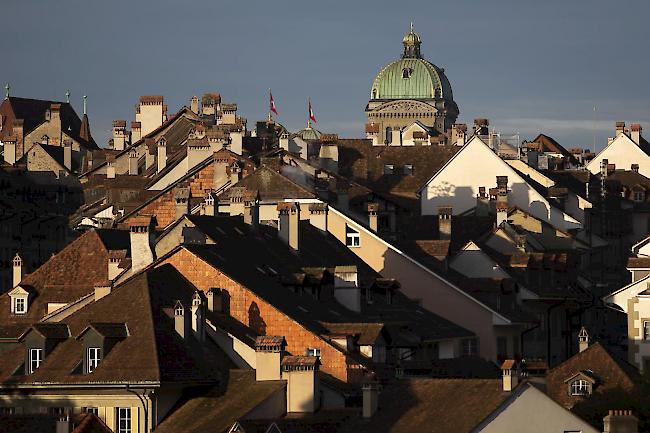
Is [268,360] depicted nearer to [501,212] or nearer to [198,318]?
[198,318]

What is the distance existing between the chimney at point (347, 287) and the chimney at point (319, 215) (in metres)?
12.6

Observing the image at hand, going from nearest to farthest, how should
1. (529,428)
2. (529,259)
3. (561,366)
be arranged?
(529,428)
(561,366)
(529,259)

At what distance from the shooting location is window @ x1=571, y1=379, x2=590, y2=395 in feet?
269

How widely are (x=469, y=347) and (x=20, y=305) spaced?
15657 millimetres

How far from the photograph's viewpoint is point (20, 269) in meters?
107

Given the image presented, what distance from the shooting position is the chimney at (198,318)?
252ft

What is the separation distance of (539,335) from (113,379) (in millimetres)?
38725

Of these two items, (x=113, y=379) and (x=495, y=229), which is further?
(x=495, y=229)

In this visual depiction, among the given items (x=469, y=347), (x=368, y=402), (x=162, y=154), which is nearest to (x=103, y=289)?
(x=368, y=402)

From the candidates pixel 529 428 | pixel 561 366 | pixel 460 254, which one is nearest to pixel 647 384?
pixel 561 366

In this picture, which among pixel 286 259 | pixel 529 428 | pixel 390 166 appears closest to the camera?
pixel 529 428

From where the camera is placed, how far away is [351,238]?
106 metres

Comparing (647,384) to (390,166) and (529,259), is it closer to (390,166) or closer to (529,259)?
(529,259)

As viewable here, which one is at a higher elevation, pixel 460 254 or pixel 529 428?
pixel 460 254
